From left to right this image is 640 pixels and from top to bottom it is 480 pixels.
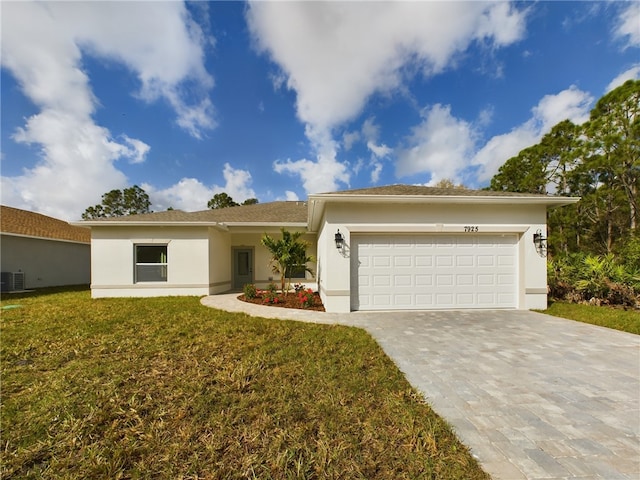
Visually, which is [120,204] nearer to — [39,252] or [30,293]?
[39,252]

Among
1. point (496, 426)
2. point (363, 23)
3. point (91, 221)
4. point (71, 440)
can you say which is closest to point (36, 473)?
point (71, 440)

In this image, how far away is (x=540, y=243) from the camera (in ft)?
24.7

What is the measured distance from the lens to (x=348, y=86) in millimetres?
10336

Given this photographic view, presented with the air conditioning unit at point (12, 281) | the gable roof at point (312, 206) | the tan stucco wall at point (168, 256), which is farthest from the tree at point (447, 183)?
the air conditioning unit at point (12, 281)

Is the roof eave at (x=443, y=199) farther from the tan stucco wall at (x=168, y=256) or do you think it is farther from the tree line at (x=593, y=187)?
the tan stucco wall at (x=168, y=256)

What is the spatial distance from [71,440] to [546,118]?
887 inches

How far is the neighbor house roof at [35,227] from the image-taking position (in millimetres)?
12939

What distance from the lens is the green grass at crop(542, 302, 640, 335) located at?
5.91 meters

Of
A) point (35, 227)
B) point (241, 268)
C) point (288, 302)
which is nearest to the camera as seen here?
point (288, 302)

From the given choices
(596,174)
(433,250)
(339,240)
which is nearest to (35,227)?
(339,240)

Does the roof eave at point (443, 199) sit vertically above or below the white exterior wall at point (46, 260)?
above

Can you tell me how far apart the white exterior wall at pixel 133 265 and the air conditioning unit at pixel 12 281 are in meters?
6.24

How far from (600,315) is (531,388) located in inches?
236

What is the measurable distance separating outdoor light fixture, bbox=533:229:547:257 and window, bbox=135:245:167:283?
44.4ft
